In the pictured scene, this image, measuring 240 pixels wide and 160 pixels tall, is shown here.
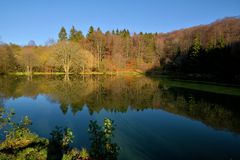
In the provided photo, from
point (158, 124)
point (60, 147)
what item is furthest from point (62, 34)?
point (60, 147)

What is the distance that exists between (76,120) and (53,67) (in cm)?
6258

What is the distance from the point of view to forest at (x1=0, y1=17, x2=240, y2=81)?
52344mm

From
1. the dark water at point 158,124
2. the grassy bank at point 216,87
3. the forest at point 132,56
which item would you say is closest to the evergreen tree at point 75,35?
the forest at point 132,56

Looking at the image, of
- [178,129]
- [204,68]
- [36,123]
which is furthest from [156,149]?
[204,68]

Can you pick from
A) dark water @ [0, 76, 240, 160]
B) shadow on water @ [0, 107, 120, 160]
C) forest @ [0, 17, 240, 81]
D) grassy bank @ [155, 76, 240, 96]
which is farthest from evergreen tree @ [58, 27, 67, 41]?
shadow on water @ [0, 107, 120, 160]

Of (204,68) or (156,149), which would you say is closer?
(156,149)

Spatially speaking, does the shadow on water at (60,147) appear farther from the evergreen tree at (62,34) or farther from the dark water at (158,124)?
the evergreen tree at (62,34)

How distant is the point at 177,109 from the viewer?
2089 centimetres

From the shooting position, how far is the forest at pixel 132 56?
52344 millimetres

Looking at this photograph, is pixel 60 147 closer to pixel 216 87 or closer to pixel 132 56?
pixel 216 87

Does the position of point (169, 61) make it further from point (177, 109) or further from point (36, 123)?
point (36, 123)

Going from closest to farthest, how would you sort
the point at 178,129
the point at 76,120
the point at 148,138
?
the point at 148,138 → the point at 178,129 → the point at 76,120

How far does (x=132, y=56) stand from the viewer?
3716 inches

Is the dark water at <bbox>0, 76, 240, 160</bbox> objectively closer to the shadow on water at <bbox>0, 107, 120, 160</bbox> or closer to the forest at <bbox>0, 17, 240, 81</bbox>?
the shadow on water at <bbox>0, 107, 120, 160</bbox>
